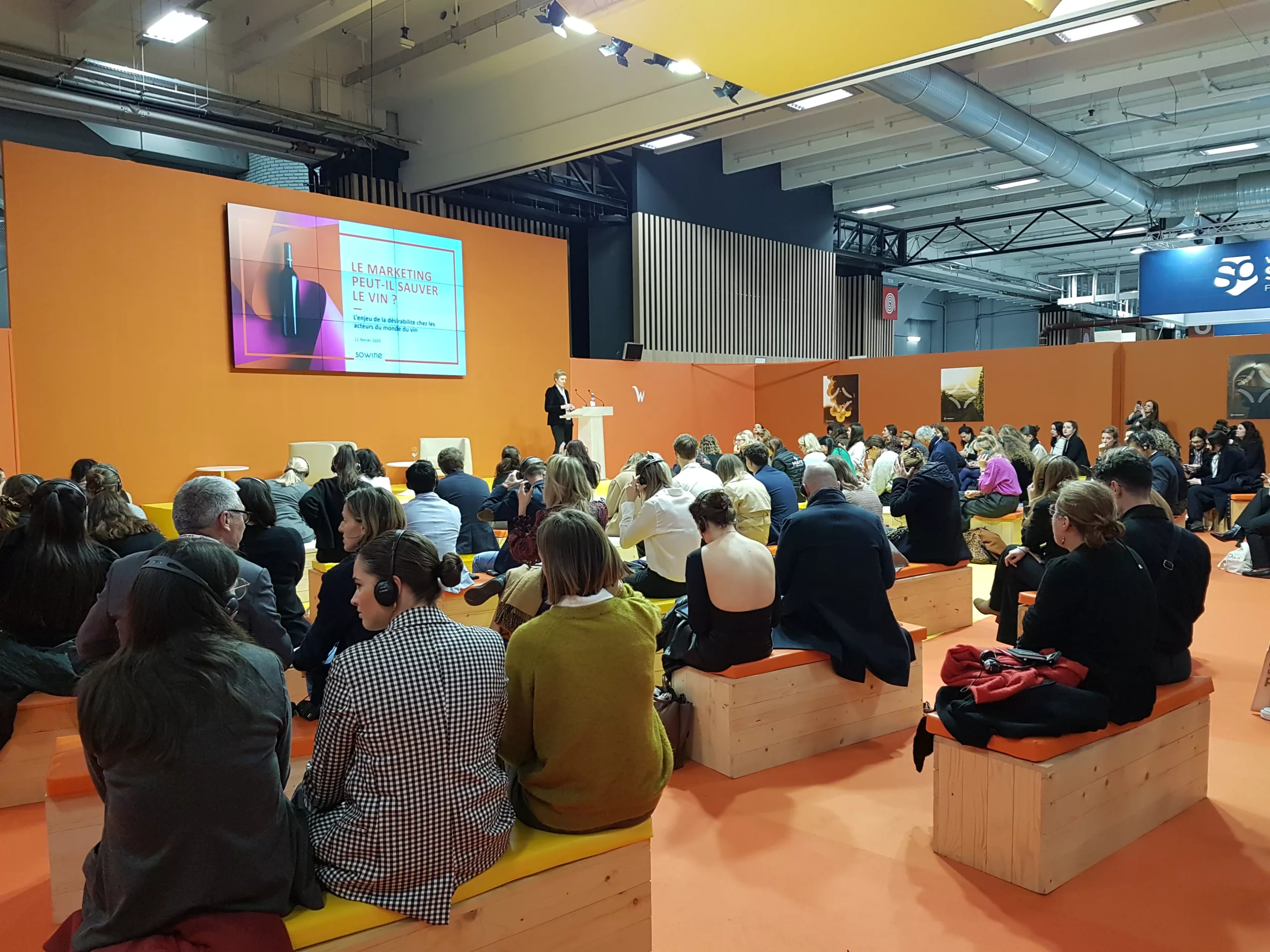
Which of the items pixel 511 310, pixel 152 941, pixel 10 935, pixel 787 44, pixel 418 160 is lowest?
pixel 10 935

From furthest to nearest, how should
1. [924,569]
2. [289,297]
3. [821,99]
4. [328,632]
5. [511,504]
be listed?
1. [289,297]
2. [821,99]
3. [511,504]
4. [924,569]
5. [328,632]

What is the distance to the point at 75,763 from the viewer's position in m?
2.64

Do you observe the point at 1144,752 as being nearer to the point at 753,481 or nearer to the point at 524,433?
the point at 753,481

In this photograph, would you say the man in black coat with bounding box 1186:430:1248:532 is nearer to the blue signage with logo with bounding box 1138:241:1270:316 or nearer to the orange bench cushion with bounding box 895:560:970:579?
the blue signage with logo with bounding box 1138:241:1270:316

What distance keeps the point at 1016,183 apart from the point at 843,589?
13520 mm

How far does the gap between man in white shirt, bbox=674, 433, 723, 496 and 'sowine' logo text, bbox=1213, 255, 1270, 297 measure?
1081 cm

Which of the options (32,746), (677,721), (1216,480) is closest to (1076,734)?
(677,721)

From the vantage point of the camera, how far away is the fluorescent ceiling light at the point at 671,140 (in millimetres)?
11133

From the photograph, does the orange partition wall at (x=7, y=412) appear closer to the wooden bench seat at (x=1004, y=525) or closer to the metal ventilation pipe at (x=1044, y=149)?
the metal ventilation pipe at (x=1044, y=149)

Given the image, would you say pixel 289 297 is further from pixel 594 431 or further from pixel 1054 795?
pixel 1054 795

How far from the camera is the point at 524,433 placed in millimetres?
13000

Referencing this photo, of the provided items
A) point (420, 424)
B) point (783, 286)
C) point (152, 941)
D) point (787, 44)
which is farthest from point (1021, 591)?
point (783, 286)

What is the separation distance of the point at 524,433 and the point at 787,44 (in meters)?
7.92

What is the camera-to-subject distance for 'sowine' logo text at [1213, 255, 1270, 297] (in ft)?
42.0
